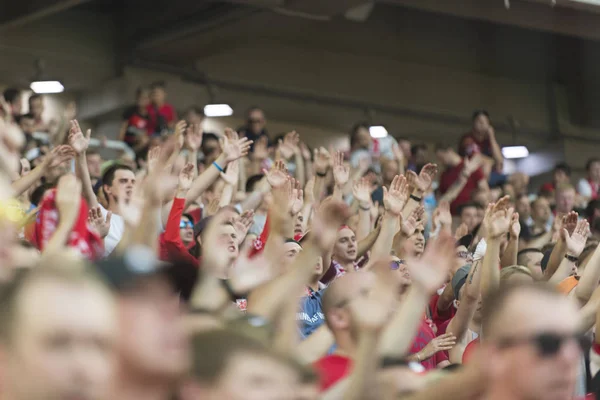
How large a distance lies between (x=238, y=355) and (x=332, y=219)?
108 cm

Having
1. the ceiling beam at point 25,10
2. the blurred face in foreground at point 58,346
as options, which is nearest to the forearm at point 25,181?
the blurred face in foreground at point 58,346

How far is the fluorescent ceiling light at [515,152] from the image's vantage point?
567 inches

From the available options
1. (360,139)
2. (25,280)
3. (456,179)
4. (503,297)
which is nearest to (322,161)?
(360,139)

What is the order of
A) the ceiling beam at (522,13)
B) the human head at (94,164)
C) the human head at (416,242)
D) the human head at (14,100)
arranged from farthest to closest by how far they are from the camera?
the ceiling beam at (522,13)
the human head at (14,100)
the human head at (94,164)
the human head at (416,242)

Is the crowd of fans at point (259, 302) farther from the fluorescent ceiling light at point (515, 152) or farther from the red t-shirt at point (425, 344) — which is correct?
the fluorescent ceiling light at point (515, 152)

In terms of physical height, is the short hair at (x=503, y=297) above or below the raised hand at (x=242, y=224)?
below

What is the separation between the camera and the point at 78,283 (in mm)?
2051

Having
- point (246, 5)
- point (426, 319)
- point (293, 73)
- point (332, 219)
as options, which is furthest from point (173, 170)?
point (293, 73)

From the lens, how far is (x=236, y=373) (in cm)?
225

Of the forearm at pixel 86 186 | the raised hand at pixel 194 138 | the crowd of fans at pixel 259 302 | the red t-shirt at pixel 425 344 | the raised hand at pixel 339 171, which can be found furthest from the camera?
the raised hand at pixel 194 138

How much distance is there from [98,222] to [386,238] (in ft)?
4.84

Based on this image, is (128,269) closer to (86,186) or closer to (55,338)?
(55,338)

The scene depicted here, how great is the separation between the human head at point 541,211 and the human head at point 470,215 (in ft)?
3.44

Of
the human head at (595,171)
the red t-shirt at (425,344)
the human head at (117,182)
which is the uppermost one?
the human head at (595,171)
